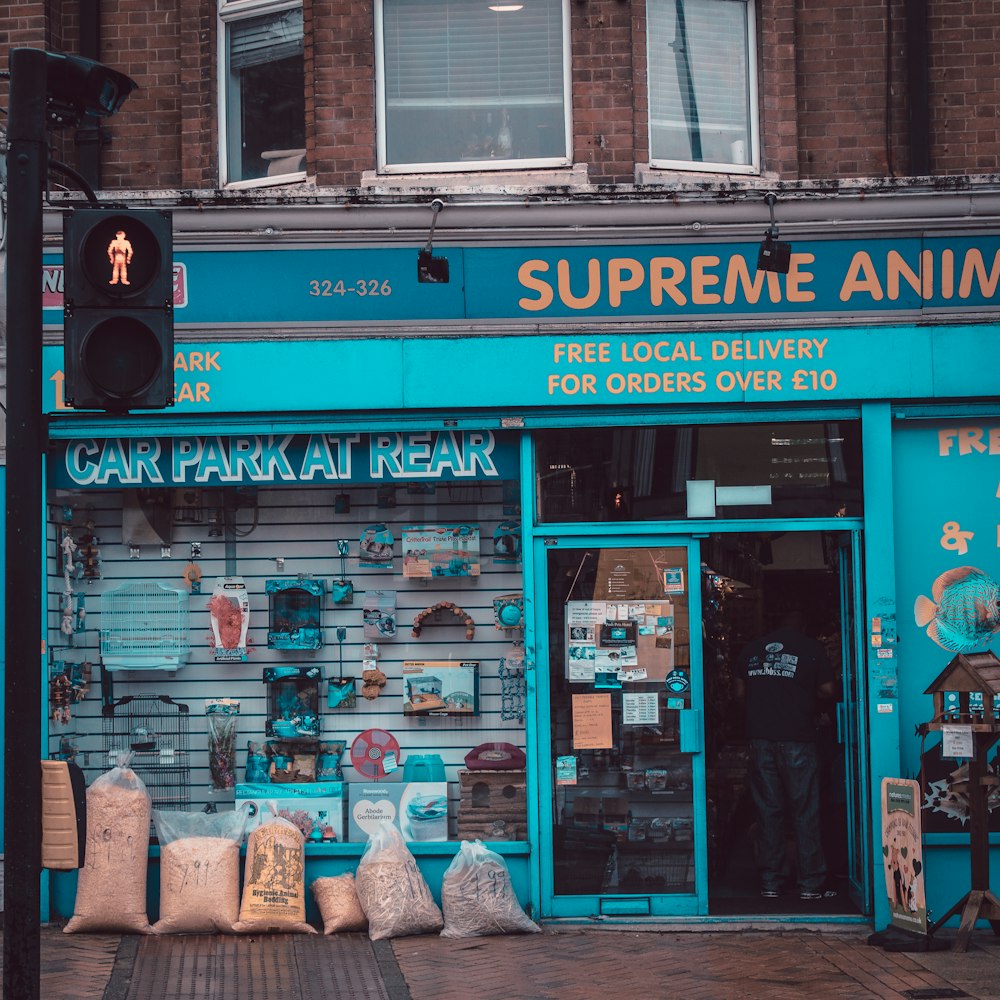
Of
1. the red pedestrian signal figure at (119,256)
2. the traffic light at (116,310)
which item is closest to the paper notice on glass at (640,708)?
the traffic light at (116,310)

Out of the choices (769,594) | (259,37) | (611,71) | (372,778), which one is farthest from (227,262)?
(769,594)

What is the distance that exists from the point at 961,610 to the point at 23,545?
627cm

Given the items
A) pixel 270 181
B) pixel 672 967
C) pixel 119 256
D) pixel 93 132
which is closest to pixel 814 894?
pixel 672 967

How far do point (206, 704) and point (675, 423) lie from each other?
3755 millimetres

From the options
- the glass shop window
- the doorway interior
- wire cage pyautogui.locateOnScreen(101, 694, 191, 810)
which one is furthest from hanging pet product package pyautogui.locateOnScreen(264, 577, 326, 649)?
the doorway interior

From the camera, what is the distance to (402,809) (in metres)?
9.77

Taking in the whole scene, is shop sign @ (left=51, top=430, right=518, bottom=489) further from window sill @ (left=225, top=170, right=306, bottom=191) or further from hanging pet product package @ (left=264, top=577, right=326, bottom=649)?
window sill @ (left=225, top=170, right=306, bottom=191)

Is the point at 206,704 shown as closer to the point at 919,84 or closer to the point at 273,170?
the point at 273,170

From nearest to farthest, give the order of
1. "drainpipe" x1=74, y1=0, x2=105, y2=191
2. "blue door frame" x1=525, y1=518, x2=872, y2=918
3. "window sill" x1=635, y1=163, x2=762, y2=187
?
"blue door frame" x1=525, y1=518, x2=872, y2=918 → "window sill" x1=635, y1=163, x2=762, y2=187 → "drainpipe" x1=74, y1=0, x2=105, y2=191

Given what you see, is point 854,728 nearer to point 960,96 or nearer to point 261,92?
point 960,96

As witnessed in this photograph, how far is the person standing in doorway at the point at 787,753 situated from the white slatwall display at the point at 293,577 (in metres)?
1.77

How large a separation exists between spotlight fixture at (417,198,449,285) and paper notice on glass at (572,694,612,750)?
9.53ft

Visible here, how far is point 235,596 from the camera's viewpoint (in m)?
10.0

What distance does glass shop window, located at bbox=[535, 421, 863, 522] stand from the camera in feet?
31.5
